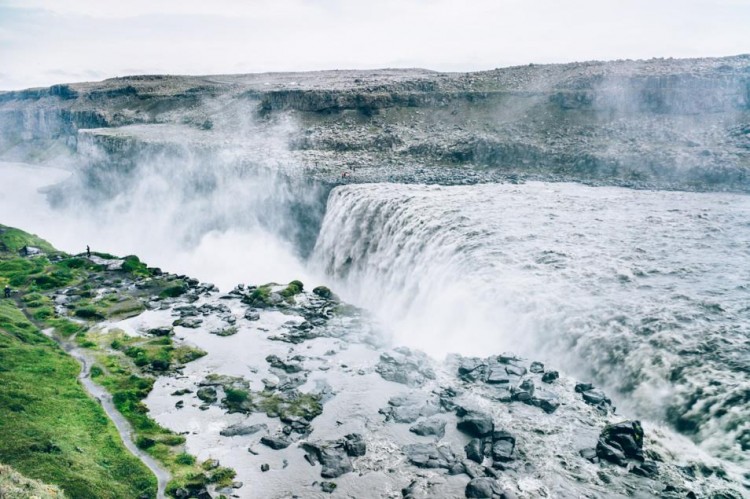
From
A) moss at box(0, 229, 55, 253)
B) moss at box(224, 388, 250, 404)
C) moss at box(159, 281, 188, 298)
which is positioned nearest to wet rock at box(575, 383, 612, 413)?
moss at box(224, 388, 250, 404)

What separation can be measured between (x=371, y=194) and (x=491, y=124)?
27.4m

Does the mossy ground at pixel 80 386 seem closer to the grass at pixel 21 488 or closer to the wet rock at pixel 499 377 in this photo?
the grass at pixel 21 488

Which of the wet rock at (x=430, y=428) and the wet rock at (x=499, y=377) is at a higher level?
the wet rock at (x=499, y=377)

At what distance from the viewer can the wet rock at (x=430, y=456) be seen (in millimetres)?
19500

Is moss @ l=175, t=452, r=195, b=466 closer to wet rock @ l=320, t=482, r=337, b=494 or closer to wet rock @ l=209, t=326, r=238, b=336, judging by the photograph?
wet rock @ l=320, t=482, r=337, b=494

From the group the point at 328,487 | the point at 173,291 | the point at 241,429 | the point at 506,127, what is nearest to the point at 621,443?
the point at 328,487

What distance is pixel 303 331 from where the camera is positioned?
3431 centimetres

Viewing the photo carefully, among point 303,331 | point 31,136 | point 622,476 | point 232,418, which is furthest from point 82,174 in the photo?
point 622,476

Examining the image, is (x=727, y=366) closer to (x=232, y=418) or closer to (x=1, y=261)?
(x=232, y=418)

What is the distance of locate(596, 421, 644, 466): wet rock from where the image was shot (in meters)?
17.8

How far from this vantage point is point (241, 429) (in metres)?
23.3

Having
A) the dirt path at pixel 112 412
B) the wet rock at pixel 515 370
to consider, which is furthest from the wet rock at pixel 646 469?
the dirt path at pixel 112 412

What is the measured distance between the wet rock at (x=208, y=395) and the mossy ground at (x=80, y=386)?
266 cm

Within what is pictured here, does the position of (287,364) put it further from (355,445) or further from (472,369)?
(472,369)
